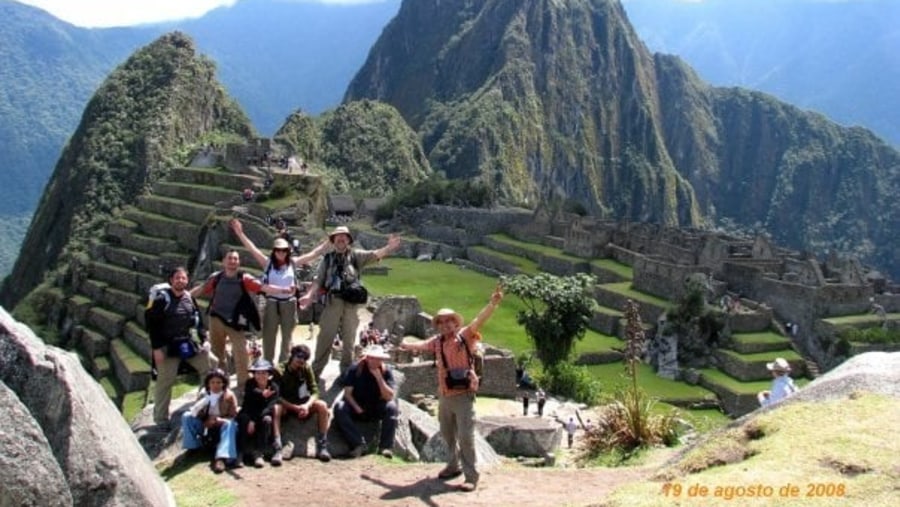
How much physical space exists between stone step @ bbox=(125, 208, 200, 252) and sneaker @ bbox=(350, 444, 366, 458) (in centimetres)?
3316

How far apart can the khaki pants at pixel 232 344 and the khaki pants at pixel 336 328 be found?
0.90 meters

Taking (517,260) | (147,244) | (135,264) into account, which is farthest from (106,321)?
(517,260)

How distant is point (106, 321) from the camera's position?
4003cm

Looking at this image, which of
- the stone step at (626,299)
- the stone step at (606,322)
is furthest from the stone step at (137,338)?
the stone step at (626,299)

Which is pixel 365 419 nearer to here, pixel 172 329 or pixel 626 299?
pixel 172 329

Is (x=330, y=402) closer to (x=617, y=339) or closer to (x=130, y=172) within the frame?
(x=617, y=339)

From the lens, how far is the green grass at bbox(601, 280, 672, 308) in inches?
1824

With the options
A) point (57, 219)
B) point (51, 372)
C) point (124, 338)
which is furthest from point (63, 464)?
point (57, 219)

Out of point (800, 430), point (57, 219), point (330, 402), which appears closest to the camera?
point (800, 430)

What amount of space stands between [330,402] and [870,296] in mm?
40219

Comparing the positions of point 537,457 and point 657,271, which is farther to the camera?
point 657,271

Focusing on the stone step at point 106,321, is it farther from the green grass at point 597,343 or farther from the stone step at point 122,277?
the green grass at point 597,343

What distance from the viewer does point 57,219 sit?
260 feet

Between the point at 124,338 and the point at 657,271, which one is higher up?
the point at 657,271
